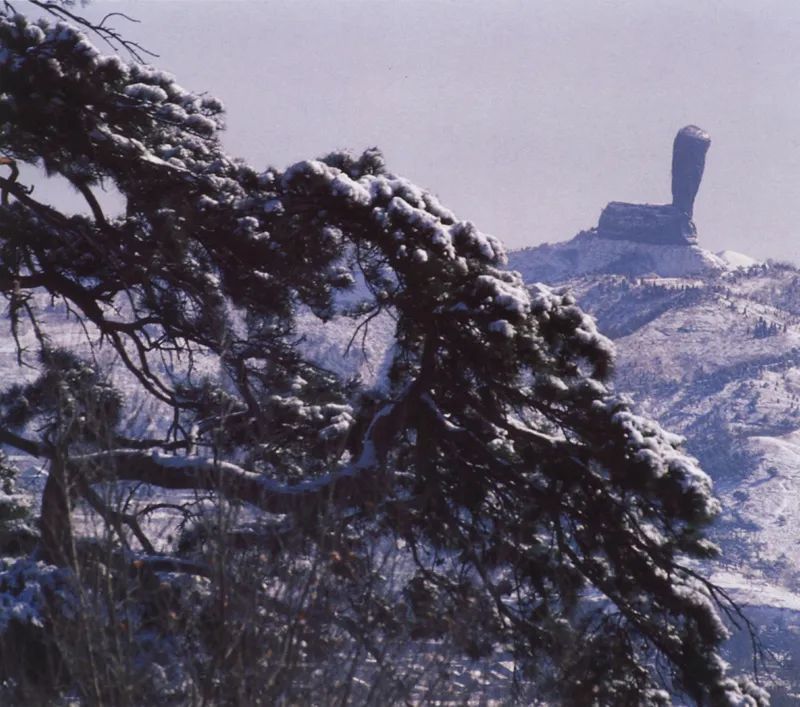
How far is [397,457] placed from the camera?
37.1 feet

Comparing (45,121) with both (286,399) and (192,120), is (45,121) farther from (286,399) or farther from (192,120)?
(286,399)

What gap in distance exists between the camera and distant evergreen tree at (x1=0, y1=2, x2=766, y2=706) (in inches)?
340

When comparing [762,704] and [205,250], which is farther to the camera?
[205,250]

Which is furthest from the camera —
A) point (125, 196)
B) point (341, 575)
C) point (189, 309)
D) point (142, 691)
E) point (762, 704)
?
point (189, 309)

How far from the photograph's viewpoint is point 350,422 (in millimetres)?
11180

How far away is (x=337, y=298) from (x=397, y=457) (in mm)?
2303

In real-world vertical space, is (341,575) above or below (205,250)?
below

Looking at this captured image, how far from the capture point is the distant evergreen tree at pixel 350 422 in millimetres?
8633

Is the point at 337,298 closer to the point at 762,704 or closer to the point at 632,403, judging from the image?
the point at 632,403

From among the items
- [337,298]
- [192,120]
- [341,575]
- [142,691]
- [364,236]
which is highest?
[192,120]

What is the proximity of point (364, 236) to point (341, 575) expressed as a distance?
351cm

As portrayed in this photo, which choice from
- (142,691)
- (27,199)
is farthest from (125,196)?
(142,691)

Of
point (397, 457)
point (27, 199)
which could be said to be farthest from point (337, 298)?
point (27, 199)

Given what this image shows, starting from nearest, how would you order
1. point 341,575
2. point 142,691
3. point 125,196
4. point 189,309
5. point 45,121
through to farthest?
1. point 142,691
2. point 341,575
3. point 45,121
4. point 125,196
5. point 189,309
